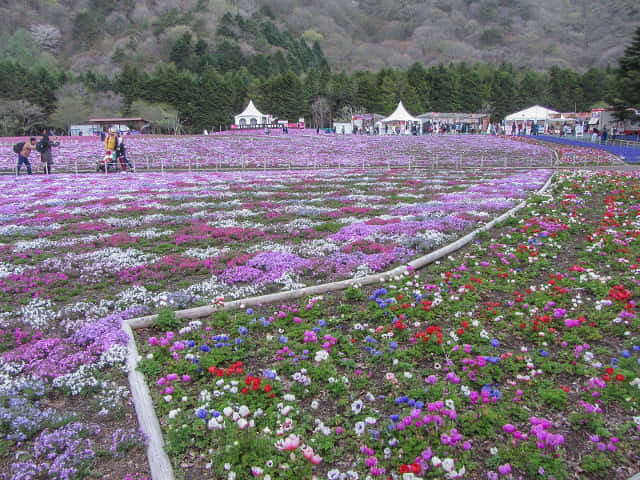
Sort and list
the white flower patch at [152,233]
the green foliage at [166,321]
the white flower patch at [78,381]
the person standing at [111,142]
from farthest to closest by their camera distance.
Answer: the person standing at [111,142] < the white flower patch at [152,233] < the green foliage at [166,321] < the white flower patch at [78,381]

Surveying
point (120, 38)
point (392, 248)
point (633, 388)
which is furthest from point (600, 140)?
point (120, 38)

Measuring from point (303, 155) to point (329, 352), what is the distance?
39.4 m

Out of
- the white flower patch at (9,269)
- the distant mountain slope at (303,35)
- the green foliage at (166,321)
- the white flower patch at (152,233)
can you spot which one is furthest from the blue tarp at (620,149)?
the distant mountain slope at (303,35)

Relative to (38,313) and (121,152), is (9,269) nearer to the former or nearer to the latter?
(38,313)

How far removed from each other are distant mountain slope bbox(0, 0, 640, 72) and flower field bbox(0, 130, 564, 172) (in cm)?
11346

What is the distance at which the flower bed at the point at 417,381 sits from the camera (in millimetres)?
3559

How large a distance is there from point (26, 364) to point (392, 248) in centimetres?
653

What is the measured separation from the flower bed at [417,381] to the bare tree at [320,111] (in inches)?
4120

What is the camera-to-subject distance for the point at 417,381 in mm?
4559

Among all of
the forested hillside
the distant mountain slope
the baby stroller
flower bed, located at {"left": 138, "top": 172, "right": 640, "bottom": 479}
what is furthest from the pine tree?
the distant mountain slope

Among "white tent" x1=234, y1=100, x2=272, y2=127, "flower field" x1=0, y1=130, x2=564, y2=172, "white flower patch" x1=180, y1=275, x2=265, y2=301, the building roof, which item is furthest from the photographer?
"white tent" x1=234, y1=100, x2=272, y2=127

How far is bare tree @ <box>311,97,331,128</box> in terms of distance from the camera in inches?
4199

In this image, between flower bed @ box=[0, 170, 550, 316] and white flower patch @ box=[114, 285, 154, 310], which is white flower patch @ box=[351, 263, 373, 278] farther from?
white flower patch @ box=[114, 285, 154, 310]

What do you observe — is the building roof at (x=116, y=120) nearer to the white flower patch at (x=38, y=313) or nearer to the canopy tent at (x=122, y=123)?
the canopy tent at (x=122, y=123)
